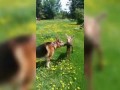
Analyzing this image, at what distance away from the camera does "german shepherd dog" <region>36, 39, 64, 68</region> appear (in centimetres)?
299

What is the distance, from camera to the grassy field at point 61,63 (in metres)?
2.96

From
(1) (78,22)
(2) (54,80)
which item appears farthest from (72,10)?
(2) (54,80)

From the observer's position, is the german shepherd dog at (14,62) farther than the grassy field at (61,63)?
No

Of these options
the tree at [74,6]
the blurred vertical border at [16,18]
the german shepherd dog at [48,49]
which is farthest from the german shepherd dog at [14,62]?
the tree at [74,6]

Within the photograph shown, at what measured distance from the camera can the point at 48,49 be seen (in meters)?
3.01

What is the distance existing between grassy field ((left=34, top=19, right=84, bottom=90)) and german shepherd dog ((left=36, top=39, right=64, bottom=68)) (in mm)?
30

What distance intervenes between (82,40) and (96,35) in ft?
0.44

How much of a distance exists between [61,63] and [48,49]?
146 millimetres

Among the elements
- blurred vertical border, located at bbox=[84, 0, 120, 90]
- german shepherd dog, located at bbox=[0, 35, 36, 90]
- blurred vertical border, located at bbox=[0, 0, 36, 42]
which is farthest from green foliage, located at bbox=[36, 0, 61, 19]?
german shepherd dog, located at bbox=[0, 35, 36, 90]

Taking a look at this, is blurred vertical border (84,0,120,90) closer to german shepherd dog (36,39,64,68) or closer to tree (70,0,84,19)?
tree (70,0,84,19)

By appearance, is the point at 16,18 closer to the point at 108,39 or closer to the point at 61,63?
the point at 61,63

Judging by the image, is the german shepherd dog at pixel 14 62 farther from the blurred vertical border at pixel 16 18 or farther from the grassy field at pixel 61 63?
the grassy field at pixel 61 63

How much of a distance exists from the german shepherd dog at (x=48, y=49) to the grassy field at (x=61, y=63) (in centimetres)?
3

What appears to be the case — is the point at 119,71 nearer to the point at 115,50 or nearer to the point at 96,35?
the point at 115,50
